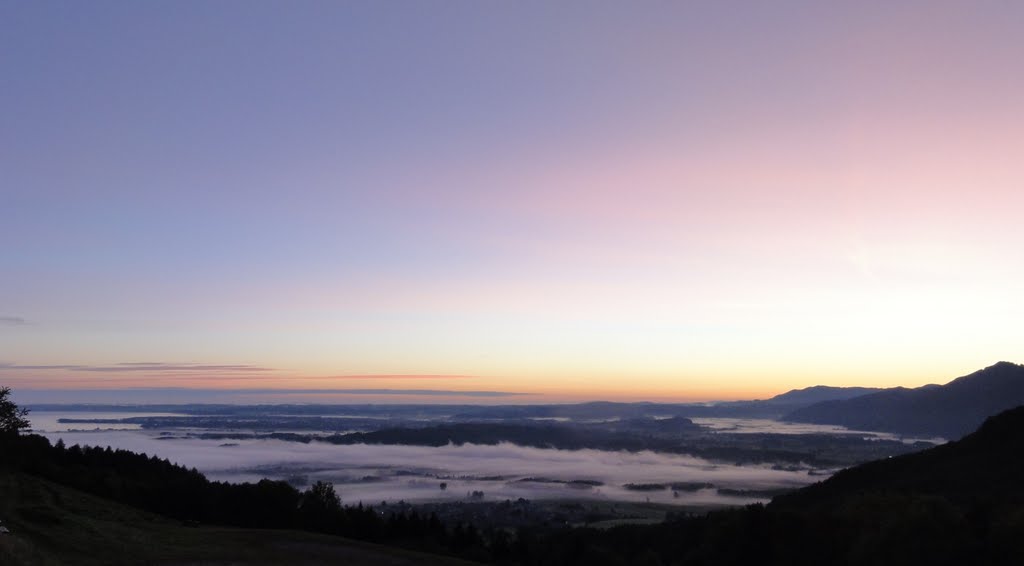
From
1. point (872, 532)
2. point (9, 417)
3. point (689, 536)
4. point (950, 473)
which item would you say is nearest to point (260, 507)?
point (9, 417)

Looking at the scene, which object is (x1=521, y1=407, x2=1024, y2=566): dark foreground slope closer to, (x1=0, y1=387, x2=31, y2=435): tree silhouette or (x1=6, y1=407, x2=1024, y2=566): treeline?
(x1=6, y1=407, x2=1024, y2=566): treeline

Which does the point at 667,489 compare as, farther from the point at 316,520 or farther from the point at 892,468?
the point at 316,520

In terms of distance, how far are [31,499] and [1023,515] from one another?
5986 centimetres

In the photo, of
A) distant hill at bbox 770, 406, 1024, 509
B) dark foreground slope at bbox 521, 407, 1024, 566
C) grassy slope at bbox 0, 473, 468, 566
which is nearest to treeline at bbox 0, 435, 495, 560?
dark foreground slope at bbox 521, 407, 1024, 566

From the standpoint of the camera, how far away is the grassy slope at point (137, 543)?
2776 cm

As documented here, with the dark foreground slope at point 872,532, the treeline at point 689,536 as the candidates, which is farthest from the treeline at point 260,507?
the dark foreground slope at point 872,532

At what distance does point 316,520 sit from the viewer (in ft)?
196

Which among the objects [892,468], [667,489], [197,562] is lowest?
[667,489]

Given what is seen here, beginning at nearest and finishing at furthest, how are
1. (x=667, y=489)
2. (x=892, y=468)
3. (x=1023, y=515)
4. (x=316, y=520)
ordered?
(x=1023, y=515), (x=316, y=520), (x=892, y=468), (x=667, y=489)

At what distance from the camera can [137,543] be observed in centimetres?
3200

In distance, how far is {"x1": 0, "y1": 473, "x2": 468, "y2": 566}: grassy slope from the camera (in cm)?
2776

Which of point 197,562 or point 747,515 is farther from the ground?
point 197,562

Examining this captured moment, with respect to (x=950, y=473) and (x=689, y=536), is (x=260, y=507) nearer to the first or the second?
(x=689, y=536)

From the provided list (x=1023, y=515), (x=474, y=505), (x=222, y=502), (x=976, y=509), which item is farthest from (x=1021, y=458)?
(x=222, y=502)
